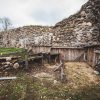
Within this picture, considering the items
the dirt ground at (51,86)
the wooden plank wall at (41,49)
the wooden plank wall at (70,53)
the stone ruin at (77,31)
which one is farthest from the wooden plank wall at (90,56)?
the wooden plank wall at (41,49)

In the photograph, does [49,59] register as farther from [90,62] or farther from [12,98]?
[12,98]

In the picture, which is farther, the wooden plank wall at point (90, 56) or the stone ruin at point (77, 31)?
the stone ruin at point (77, 31)

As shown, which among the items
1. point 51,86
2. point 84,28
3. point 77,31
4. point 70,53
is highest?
point 84,28

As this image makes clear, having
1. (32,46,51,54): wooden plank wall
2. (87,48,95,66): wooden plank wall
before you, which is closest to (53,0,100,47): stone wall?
A: (32,46,51,54): wooden plank wall

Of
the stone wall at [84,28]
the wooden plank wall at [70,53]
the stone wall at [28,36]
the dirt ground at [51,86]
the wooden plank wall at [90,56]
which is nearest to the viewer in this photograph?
the dirt ground at [51,86]

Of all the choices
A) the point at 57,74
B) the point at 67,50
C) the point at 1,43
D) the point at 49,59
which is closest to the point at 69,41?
the point at 67,50

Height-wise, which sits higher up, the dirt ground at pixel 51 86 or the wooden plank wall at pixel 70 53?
the wooden plank wall at pixel 70 53

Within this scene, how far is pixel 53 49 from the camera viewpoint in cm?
1405

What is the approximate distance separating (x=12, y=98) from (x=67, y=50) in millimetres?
6332

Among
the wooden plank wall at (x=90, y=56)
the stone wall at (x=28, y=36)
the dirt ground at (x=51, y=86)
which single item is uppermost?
the stone wall at (x=28, y=36)

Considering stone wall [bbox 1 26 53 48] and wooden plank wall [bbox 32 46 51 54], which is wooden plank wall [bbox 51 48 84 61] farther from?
stone wall [bbox 1 26 53 48]

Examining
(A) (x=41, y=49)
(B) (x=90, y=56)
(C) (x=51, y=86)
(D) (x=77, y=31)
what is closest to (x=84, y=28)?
(D) (x=77, y=31)

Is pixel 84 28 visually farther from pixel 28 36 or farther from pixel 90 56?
pixel 28 36

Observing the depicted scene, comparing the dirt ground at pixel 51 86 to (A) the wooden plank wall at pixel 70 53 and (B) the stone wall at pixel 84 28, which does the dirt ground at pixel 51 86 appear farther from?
(B) the stone wall at pixel 84 28
